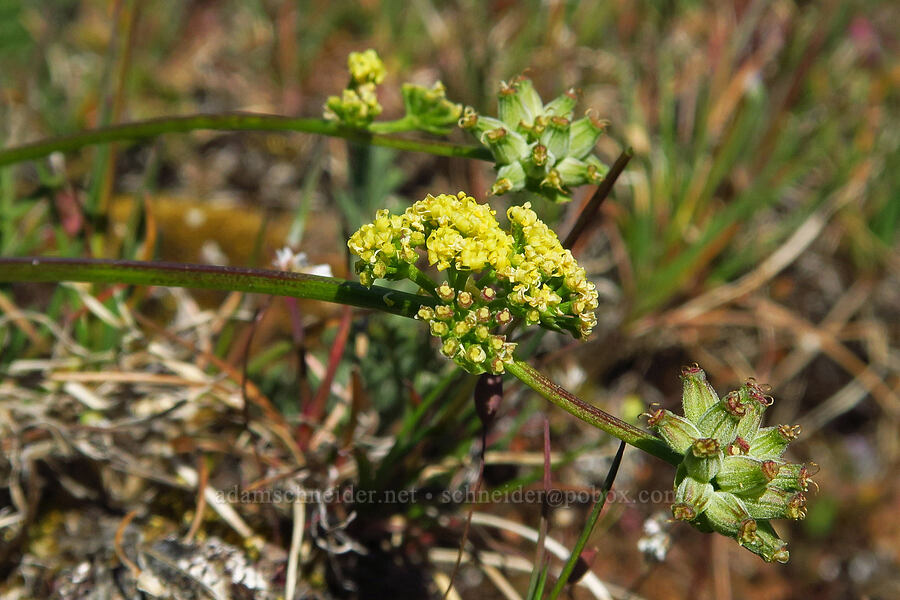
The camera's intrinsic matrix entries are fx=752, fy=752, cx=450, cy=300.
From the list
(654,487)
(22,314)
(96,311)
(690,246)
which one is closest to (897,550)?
(654,487)

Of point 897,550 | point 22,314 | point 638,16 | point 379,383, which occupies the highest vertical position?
point 638,16

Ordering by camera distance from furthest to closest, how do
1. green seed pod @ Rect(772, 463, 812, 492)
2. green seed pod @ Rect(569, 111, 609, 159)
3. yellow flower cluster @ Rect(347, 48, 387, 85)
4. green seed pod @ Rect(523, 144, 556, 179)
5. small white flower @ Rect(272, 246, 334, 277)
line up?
small white flower @ Rect(272, 246, 334, 277), yellow flower cluster @ Rect(347, 48, 387, 85), green seed pod @ Rect(569, 111, 609, 159), green seed pod @ Rect(523, 144, 556, 179), green seed pod @ Rect(772, 463, 812, 492)

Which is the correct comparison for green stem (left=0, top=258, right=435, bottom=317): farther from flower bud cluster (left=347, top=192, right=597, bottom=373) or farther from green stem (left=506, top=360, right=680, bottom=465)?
green stem (left=506, top=360, right=680, bottom=465)

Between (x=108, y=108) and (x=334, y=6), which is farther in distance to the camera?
(x=334, y=6)

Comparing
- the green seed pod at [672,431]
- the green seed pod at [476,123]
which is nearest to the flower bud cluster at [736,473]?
the green seed pod at [672,431]

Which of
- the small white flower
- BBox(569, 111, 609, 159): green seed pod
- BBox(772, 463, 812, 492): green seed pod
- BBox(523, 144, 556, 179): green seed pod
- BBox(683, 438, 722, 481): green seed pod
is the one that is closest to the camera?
BBox(683, 438, 722, 481): green seed pod

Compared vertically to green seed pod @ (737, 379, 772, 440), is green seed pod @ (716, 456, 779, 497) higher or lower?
lower

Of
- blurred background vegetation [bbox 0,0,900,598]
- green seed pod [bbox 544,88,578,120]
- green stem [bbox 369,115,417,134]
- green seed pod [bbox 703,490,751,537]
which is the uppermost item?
green seed pod [bbox 544,88,578,120]

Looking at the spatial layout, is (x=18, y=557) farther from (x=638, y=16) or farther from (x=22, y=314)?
(x=638, y=16)

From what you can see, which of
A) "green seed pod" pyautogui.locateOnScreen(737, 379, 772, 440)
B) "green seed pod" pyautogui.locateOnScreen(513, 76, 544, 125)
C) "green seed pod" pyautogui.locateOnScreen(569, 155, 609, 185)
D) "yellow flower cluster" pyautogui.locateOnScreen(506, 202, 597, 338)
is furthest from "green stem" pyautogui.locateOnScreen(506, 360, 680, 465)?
"green seed pod" pyautogui.locateOnScreen(513, 76, 544, 125)
